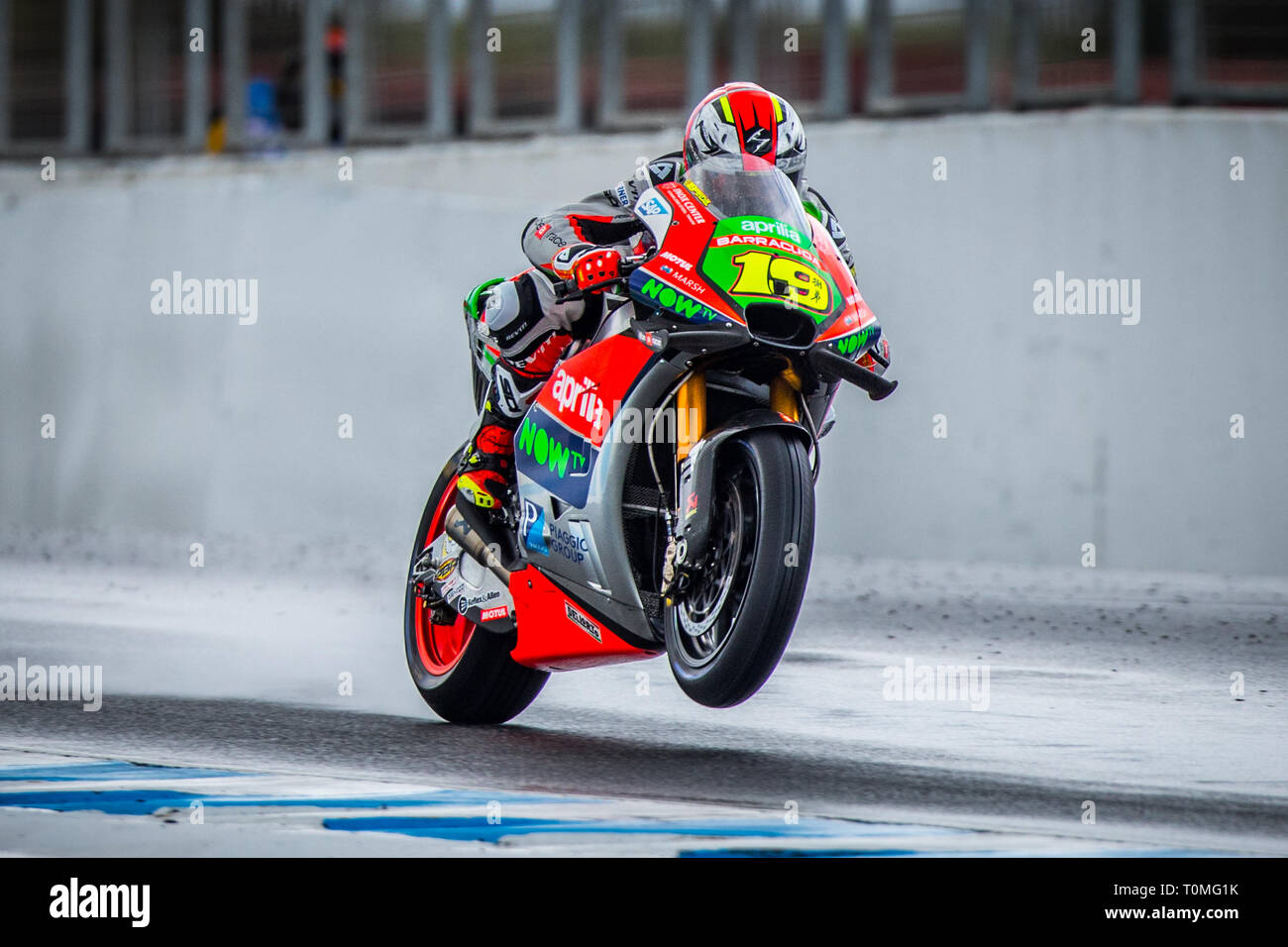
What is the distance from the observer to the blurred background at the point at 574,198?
36.5 feet

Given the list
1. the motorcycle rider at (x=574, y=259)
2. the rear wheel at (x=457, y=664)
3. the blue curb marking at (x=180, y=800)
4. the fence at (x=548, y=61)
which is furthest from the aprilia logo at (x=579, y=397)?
the fence at (x=548, y=61)

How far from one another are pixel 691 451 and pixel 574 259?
87cm

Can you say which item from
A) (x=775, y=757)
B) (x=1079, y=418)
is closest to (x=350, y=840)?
(x=775, y=757)

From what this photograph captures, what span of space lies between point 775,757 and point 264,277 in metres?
8.06

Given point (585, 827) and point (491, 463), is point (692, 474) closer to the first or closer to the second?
point (585, 827)

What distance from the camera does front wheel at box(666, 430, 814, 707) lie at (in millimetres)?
5238

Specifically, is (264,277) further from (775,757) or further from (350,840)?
(350,840)

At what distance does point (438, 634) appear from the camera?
7.14 m

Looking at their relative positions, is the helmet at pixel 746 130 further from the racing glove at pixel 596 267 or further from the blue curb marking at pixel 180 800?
the blue curb marking at pixel 180 800

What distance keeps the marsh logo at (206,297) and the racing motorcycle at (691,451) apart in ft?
23.8

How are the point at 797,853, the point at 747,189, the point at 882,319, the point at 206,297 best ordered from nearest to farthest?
the point at 797,853
the point at 747,189
the point at 882,319
the point at 206,297

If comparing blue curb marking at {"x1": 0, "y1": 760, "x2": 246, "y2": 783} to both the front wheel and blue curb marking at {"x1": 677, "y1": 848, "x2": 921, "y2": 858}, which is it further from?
blue curb marking at {"x1": 677, "y1": 848, "x2": 921, "y2": 858}
